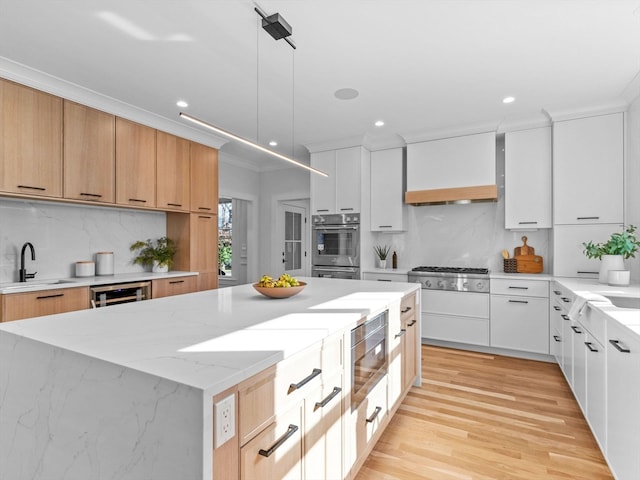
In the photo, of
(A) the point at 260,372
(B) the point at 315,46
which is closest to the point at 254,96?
(B) the point at 315,46

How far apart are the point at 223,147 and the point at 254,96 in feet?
6.23

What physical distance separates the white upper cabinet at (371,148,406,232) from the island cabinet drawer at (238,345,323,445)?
3.40 meters

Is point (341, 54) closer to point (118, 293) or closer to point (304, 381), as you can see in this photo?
point (304, 381)

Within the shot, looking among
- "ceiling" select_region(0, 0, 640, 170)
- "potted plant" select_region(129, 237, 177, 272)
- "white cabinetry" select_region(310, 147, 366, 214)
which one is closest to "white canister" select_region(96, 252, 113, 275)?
"potted plant" select_region(129, 237, 177, 272)

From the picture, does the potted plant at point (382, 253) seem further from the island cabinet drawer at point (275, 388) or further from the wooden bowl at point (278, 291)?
the island cabinet drawer at point (275, 388)

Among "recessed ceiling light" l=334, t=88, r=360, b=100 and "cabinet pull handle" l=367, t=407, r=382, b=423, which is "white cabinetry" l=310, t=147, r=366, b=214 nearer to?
"recessed ceiling light" l=334, t=88, r=360, b=100

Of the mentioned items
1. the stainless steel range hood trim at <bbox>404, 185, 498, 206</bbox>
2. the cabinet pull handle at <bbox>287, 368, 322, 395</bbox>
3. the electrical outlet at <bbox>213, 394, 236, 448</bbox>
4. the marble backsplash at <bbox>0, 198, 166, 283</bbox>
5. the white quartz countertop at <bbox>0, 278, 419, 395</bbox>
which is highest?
the stainless steel range hood trim at <bbox>404, 185, 498, 206</bbox>

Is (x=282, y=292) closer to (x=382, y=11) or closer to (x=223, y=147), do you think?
(x=382, y=11)

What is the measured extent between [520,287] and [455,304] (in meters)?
0.68

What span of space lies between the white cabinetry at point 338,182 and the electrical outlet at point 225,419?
148 inches

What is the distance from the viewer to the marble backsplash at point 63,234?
3016mm

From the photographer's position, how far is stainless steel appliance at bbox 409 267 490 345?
150 inches

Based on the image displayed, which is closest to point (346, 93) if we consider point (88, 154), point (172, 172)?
point (172, 172)

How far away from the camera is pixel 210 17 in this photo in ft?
6.91
